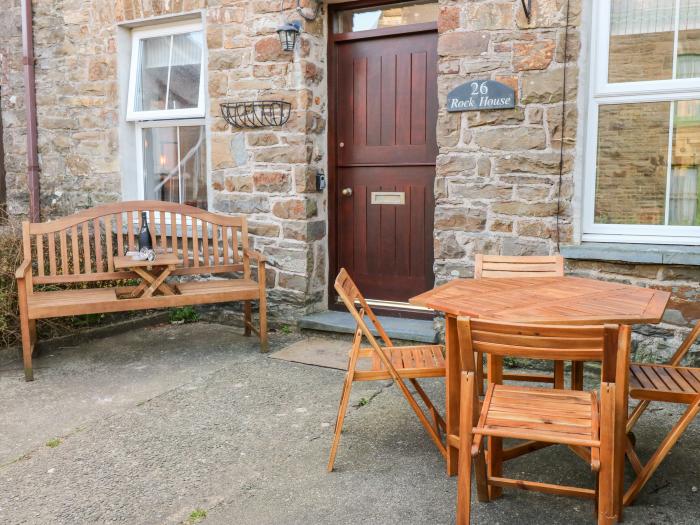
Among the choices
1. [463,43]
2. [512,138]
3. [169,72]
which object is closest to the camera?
[512,138]

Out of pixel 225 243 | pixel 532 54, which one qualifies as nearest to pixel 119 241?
pixel 225 243

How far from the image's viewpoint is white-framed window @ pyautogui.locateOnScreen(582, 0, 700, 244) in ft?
14.5

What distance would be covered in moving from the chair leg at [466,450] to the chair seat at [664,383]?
878mm

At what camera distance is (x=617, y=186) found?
4625mm

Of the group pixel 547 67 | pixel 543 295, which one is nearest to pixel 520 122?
pixel 547 67

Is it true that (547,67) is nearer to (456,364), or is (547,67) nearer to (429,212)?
(429,212)

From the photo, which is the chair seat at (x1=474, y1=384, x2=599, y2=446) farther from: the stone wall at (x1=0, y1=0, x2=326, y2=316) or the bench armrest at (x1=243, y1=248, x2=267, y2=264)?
the stone wall at (x1=0, y1=0, x2=326, y2=316)

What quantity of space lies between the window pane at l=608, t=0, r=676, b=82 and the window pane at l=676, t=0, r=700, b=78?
0.18 ft

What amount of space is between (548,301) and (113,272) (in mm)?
3473

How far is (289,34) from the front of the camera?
545cm

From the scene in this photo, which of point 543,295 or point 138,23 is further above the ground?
point 138,23

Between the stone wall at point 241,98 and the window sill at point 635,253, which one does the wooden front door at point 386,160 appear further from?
the window sill at point 635,253

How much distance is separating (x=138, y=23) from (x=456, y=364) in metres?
5.16

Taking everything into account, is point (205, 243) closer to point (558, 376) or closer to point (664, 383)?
point (558, 376)
